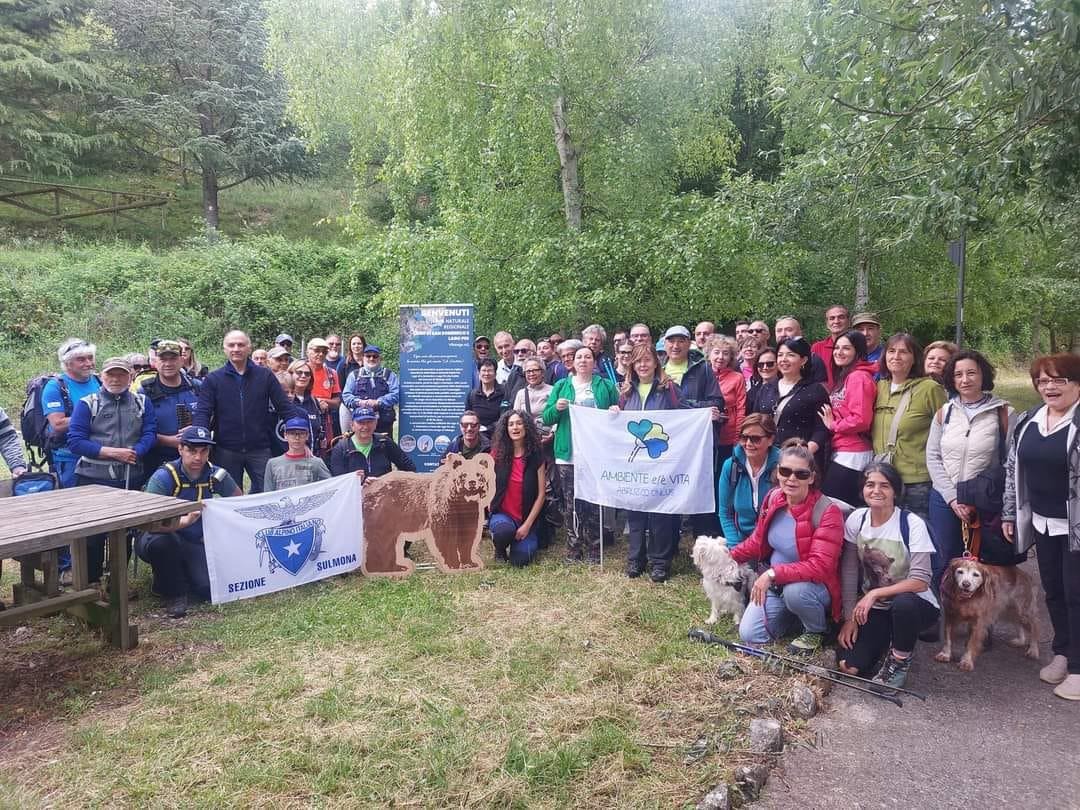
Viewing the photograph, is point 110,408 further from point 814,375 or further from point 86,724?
point 814,375

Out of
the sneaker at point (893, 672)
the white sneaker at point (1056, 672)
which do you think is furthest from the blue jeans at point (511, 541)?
the white sneaker at point (1056, 672)

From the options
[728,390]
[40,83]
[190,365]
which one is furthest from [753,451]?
[40,83]

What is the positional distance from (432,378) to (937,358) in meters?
5.31

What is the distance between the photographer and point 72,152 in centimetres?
2253

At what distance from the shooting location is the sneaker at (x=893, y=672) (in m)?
4.07

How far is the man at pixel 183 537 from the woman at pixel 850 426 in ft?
15.9

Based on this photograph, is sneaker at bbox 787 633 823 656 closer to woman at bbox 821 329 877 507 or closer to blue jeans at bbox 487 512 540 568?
woman at bbox 821 329 877 507

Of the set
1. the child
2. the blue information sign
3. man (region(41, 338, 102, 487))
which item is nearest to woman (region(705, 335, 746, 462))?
the blue information sign

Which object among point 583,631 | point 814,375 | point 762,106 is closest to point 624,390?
point 814,375

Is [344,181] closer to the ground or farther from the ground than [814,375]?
farther from the ground

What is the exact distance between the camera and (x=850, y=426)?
5082 millimetres

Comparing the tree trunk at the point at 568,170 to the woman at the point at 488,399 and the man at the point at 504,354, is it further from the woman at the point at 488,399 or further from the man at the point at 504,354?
the woman at the point at 488,399

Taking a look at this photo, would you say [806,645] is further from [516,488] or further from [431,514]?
[431,514]

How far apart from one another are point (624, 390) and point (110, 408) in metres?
4.32
